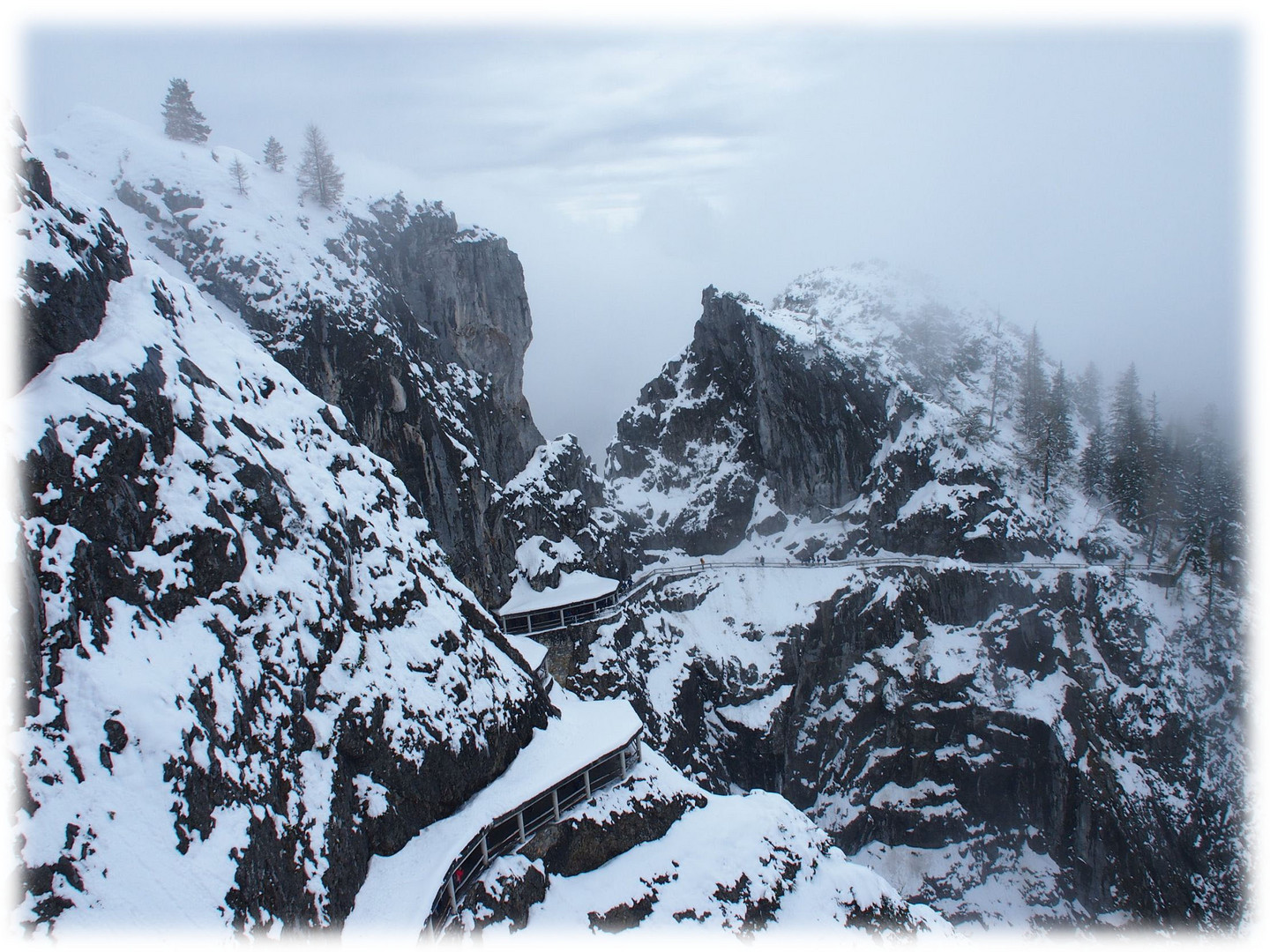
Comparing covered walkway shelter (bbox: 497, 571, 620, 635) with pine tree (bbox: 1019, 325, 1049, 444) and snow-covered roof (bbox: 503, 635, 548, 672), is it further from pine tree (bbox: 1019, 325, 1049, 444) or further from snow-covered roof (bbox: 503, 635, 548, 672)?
pine tree (bbox: 1019, 325, 1049, 444)

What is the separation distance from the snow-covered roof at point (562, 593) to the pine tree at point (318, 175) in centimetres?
3904

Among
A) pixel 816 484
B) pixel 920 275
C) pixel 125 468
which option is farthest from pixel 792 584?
pixel 920 275

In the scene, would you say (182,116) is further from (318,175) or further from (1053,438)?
(1053,438)

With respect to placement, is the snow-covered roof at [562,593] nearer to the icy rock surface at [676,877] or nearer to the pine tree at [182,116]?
the icy rock surface at [676,877]

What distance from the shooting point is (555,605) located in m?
55.2

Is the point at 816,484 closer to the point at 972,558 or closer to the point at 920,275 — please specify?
the point at 972,558

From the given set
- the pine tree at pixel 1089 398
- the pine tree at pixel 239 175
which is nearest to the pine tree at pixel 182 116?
the pine tree at pixel 239 175

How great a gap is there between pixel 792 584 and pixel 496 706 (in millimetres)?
43176

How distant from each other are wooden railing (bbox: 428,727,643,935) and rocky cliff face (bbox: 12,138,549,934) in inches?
73.4

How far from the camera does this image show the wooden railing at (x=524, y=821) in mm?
23531

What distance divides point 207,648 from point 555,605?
119ft

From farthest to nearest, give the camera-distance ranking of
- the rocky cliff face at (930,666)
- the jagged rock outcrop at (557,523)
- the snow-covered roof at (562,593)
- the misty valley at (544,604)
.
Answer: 1. the jagged rock outcrop at (557,523)
2. the snow-covered roof at (562,593)
3. the rocky cliff face at (930,666)
4. the misty valley at (544,604)

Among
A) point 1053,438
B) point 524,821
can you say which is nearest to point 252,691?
point 524,821

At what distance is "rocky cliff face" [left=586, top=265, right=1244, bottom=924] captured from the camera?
52188 millimetres
